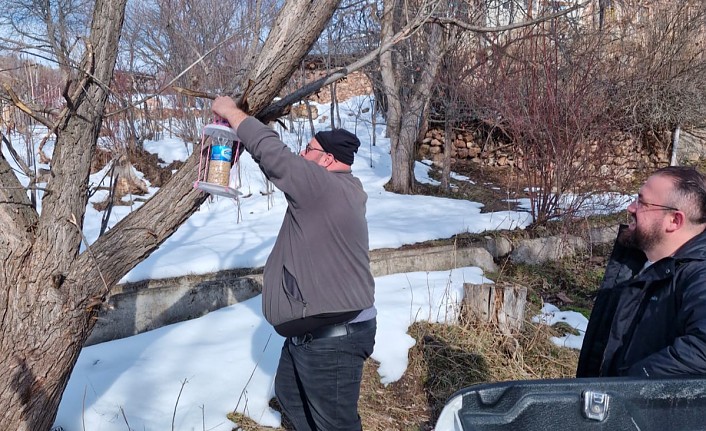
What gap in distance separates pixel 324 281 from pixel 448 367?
8.44ft

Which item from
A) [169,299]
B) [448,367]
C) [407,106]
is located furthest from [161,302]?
[407,106]

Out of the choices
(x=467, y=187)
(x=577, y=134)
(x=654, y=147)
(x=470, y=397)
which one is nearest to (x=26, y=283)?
(x=470, y=397)

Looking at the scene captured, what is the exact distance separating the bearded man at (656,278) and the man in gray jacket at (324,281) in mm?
1086

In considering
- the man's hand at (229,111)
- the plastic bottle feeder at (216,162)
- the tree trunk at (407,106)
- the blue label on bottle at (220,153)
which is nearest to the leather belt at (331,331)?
the plastic bottle feeder at (216,162)

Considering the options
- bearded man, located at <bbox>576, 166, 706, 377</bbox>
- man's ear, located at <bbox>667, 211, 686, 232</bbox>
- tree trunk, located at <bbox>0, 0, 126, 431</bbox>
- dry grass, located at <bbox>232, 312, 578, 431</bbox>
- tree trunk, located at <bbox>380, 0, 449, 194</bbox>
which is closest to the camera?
bearded man, located at <bbox>576, 166, 706, 377</bbox>

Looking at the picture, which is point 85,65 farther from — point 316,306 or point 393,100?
point 393,100

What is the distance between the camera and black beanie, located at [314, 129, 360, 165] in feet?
9.62

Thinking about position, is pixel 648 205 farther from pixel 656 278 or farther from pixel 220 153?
pixel 220 153

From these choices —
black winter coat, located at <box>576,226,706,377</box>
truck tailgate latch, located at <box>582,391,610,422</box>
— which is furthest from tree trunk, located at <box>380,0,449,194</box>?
truck tailgate latch, located at <box>582,391,610,422</box>

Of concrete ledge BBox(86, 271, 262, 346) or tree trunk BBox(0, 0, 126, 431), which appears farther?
concrete ledge BBox(86, 271, 262, 346)

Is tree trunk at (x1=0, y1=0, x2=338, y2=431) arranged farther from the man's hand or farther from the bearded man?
the bearded man

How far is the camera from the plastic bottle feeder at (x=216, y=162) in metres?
2.79

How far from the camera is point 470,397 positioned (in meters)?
1.57

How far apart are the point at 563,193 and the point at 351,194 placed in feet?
22.6
